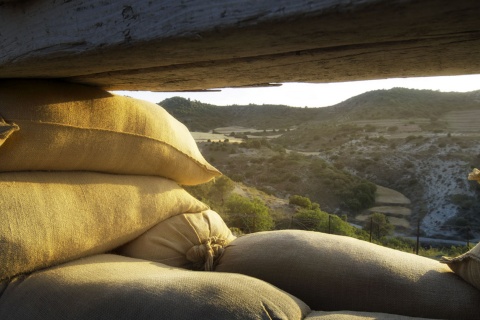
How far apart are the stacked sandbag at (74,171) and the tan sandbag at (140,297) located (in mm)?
86

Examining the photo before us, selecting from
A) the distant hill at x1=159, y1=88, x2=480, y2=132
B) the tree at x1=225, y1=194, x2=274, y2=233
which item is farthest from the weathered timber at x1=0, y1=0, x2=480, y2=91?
the distant hill at x1=159, y1=88, x2=480, y2=132

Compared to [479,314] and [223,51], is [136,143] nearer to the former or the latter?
[223,51]

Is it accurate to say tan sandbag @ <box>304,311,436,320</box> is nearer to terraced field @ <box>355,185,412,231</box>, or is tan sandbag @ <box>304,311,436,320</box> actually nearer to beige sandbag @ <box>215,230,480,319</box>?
beige sandbag @ <box>215,230,480,319</box>

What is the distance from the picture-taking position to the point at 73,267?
4.59 ft

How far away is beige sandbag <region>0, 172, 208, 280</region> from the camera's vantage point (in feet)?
4.25

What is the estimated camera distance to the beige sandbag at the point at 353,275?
140 centimetres

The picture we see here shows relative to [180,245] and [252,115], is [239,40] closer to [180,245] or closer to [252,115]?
[180,245]

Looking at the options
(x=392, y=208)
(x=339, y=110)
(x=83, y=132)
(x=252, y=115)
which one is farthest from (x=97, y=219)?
(x=252, y=115)

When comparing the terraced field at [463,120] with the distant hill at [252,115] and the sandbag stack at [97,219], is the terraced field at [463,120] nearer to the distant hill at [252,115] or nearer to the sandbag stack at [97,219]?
the distant hill at [252,115]

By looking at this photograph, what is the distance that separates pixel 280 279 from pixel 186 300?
0.53 metres

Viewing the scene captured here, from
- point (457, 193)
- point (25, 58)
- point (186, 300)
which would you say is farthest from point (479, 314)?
point (457, 193)

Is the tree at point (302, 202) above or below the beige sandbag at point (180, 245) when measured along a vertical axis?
below

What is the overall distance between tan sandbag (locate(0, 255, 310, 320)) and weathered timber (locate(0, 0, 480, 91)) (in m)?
0.57

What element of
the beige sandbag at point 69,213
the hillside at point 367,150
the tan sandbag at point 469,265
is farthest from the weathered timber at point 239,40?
the hillside at point 367,150
